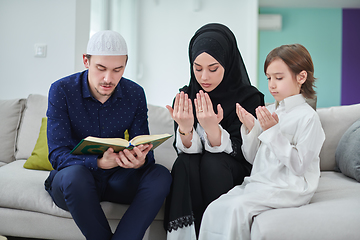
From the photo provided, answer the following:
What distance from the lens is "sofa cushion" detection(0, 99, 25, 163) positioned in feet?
6.98

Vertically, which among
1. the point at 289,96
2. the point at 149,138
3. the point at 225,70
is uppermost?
the point at 225,70

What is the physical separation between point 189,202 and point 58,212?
62 cm

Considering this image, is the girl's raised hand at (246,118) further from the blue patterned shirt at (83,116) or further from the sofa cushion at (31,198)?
the sofa cushion at (31,198)

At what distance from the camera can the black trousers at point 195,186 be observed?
1.37m

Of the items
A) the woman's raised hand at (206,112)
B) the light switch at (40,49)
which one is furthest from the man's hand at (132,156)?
the light switch at (40,49)

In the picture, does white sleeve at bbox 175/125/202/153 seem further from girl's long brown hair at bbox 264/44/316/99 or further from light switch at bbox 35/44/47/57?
light switch at bbox 35/44/47/57

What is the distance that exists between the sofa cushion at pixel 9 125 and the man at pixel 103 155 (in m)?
0.78

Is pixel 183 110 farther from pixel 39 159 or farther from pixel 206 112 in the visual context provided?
pixel 39 159

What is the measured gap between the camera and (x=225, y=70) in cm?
169

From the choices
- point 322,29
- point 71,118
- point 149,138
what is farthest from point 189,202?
point 322,29

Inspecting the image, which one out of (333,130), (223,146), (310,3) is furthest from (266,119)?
(310,3)

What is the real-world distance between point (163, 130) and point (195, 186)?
0.71 meters

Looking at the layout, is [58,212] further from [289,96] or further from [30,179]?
[289,96]

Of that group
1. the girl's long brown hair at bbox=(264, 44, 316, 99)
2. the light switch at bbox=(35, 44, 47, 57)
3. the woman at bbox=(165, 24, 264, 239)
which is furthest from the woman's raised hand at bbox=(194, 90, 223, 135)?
the light switch at bbox=(35, 44, 47, 57)
